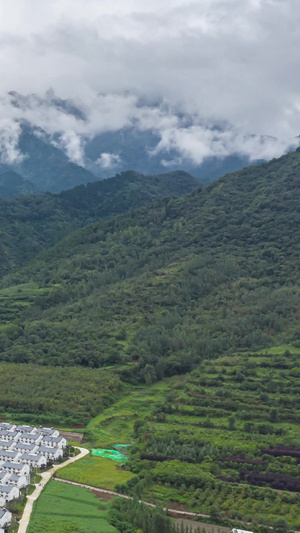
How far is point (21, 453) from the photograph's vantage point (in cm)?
7369

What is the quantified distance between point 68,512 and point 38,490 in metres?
6.57

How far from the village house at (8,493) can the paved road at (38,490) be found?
1441mm

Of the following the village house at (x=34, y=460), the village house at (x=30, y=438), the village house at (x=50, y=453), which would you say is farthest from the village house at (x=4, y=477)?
the village house at (x=30, y=438)

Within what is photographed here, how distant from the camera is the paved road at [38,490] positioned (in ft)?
188

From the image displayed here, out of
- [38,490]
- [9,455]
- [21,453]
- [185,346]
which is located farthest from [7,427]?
[185,346]

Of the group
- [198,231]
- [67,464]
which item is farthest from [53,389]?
[198,231]

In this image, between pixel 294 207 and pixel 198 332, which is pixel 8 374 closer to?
pixel 198 332

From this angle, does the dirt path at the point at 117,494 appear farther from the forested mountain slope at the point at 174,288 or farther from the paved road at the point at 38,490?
the forested mountain slope at the point at 174,288

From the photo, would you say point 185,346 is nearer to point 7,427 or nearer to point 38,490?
point 7,427

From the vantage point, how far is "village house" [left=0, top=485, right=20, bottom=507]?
6119 cm

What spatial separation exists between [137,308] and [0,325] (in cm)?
3093

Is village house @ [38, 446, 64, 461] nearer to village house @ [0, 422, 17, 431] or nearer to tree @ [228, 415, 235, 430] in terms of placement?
village house @ [0, 422, 17, 431]

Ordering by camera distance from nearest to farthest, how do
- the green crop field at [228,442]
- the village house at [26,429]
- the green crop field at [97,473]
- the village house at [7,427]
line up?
the green crop field at [228,442] < the green crop field at [97,473] < the village house at [26,429] < the village house at [7,427]

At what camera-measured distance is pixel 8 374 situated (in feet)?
334
